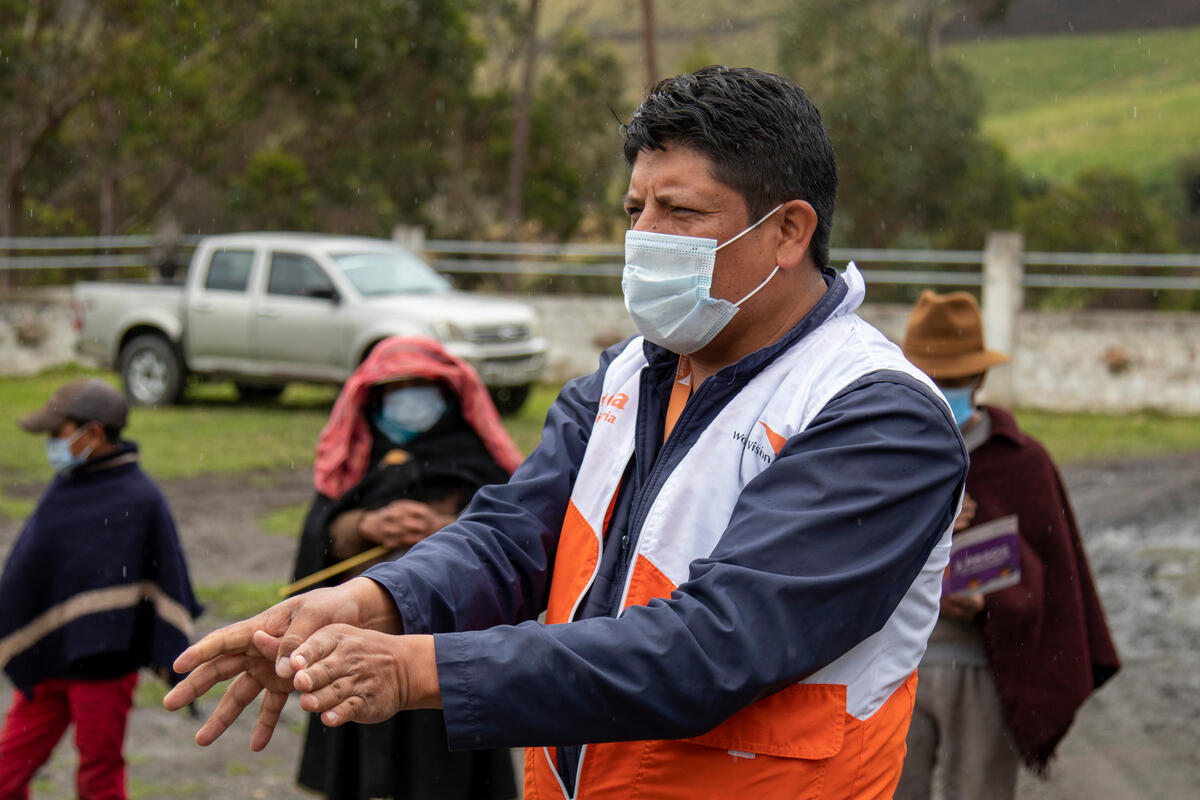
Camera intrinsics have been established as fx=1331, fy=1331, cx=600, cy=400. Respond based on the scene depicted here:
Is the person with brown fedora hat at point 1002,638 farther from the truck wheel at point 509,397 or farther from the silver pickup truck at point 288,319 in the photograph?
the truck wheel at point 509,397

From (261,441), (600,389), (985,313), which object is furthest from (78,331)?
(600,389)

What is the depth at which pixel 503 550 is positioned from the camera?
→ 2.19 meters

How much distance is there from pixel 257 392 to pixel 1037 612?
13502mm

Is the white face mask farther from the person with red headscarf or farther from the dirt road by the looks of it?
the dirt road

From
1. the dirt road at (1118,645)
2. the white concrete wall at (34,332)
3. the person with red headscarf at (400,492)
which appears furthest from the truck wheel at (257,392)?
the person with red headscarf at (400,492)

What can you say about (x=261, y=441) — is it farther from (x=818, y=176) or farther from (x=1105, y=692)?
(x=818, y=176)

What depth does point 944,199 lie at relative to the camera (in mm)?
28188

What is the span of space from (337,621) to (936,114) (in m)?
27.9

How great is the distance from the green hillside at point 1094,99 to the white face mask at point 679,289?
4390cm

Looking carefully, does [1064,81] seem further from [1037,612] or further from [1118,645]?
[1037,612]

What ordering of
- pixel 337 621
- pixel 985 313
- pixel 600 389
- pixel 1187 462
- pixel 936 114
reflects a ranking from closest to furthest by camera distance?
pixel 337 621
pixel 600 389
pixel 1187 462
pixel 985 313
pixel 936 114

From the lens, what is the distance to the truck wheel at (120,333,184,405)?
1533 centimetres

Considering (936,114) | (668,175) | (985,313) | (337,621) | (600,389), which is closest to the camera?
(337,621)

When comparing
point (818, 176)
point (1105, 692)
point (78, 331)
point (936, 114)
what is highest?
point (936, 114)
